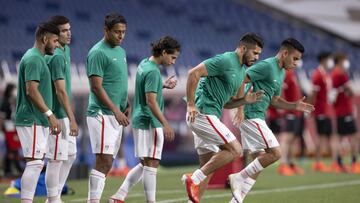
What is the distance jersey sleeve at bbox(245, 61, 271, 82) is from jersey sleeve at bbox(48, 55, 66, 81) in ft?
7.36

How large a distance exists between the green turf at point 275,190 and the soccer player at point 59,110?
1.83 metres

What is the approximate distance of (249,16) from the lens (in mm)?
31688

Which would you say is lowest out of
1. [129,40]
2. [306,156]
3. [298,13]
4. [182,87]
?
[306,156]

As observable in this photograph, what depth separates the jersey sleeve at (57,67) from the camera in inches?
326

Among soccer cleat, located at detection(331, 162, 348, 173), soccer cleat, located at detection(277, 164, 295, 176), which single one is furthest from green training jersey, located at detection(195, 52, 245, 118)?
soccer cleat, located at detection(331, 162, 348, 173)

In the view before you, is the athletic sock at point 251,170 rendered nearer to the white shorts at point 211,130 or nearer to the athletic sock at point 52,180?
the white shorts at point 211,130

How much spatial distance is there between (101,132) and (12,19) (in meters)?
15.3

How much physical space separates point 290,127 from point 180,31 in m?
12.4

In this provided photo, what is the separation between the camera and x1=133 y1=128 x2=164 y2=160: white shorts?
332 inches

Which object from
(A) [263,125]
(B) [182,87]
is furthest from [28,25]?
(A) [263,125]

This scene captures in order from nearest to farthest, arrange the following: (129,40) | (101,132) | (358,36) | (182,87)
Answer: (101,132) → (182,87) → (129,40) → (358,36)

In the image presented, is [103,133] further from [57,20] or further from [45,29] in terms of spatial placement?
[57,20]

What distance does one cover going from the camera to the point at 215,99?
8805 millimetres

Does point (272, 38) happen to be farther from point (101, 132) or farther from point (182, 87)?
point (101, 132)
